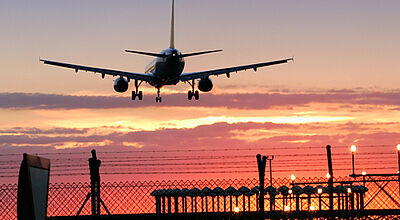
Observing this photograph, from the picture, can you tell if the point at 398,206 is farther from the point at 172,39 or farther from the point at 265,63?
the point at 172,39

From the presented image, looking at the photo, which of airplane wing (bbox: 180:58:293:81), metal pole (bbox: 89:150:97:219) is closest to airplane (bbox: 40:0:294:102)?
airplane wing (bbox: 180:58:293:81)

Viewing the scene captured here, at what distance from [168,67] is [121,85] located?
5888 millimetres

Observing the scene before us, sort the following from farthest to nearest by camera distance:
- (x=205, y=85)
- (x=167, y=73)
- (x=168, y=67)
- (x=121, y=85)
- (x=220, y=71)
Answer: (x=220, y=71) < (x=205, y=85) < (x=121, y=85) < (x=167, y=73) < (x=168, y=67)

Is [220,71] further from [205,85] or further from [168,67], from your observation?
[168,67]

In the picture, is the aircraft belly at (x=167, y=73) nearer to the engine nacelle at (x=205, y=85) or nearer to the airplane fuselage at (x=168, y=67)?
the airplane fuselage at (x=168, y=67)

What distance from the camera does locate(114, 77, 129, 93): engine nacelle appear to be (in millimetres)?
72125

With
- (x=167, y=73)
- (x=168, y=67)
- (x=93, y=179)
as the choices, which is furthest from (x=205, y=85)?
(x=93, y=179)

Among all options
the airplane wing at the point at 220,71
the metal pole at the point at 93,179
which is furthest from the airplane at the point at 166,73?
the metal pole at the point at 93,179

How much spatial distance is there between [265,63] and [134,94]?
15775mm

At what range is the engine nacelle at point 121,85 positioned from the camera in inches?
2840

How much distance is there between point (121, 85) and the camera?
7212 centimetres

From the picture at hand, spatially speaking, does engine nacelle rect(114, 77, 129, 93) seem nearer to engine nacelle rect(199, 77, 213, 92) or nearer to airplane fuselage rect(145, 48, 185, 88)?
airplane fuselage rect(145, 48, 185, 88)

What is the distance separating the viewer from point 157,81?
2948 inches

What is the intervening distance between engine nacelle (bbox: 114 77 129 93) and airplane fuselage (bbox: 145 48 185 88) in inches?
141
